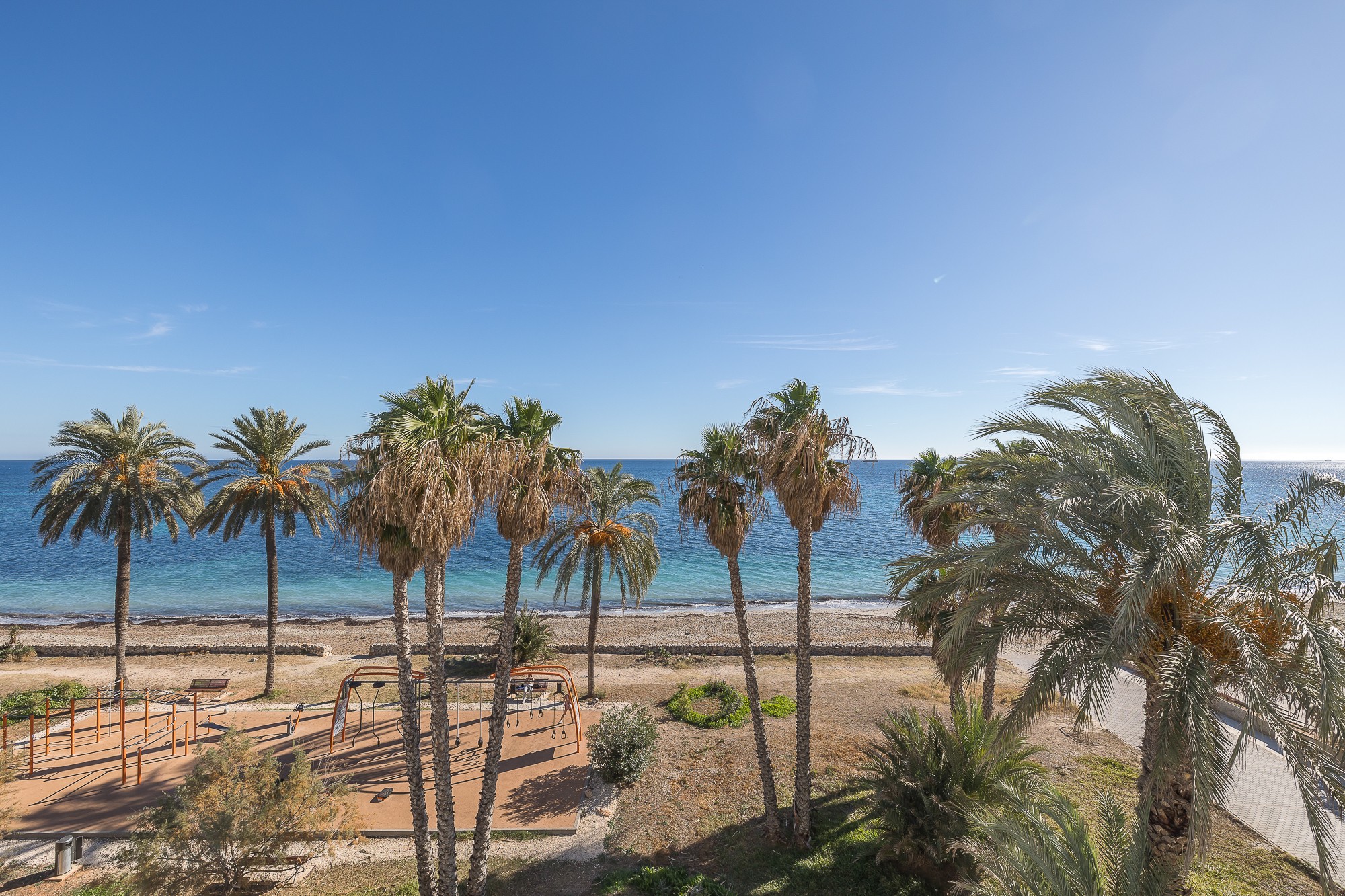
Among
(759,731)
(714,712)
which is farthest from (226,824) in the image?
(714,712)

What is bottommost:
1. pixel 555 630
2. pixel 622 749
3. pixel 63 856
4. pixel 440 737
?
pixel 555 630

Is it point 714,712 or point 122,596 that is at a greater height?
point 122,596

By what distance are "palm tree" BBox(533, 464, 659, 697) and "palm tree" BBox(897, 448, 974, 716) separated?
8.59m

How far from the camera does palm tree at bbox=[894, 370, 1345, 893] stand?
6.14 m

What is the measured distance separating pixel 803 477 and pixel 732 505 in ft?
6.61

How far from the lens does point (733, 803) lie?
14.7 meters

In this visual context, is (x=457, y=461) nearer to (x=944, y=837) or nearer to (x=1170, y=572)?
(x=1170, y=572)

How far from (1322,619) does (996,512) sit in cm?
375

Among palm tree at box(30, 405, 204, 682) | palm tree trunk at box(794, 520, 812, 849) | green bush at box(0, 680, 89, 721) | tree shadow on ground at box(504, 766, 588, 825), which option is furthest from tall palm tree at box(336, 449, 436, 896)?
green bush at box(0, 680, 89, 721)

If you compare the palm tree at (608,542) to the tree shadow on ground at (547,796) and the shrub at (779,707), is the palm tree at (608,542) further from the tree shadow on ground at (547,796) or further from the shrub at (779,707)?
the shrub at (779,707)

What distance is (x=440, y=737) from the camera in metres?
9.98

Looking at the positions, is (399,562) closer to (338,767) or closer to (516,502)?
(516,502)

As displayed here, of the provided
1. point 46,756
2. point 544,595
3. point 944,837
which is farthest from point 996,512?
point 544,595

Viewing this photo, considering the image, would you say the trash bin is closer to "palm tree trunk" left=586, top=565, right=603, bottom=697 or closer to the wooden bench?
the wooden bench
